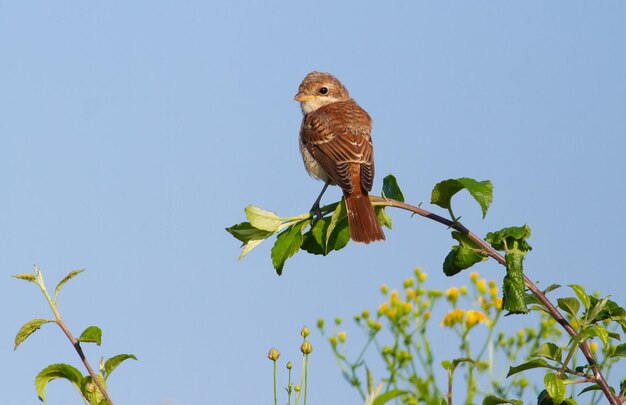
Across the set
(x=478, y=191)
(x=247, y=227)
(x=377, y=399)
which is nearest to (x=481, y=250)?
(x=478, y=191)

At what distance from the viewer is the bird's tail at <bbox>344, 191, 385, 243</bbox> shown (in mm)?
4414

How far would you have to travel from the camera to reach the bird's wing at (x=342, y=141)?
21.3 feet

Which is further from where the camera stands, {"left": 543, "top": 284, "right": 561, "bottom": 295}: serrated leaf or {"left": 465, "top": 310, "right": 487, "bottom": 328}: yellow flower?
{"left": 465, "top": 310, "right": 487, "bottom": 328}: yellow flower

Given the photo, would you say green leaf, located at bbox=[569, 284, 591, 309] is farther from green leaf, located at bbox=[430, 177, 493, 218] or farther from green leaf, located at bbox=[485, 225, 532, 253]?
green leaf, located at bbox=[430, 177, 493, 218]

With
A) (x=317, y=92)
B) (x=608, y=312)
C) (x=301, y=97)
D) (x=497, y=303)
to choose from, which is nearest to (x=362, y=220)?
(x=608, y=312)

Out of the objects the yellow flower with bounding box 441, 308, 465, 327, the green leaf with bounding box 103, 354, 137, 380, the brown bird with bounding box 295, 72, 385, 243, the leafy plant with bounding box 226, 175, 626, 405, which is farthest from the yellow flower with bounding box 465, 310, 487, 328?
the green leaf with bounding box 103, 354, 137, 380

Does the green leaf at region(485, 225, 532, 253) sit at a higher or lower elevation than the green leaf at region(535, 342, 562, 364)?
higher

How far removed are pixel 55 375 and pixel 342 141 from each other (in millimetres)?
4086

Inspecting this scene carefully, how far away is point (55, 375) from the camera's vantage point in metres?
3.35

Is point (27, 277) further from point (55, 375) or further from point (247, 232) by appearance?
point (247, 232)

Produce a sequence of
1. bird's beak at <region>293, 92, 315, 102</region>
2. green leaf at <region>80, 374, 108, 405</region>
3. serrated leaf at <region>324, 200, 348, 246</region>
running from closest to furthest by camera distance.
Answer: green leaf at <region>80, 374, 108, 405</region> < serrated leaf at <region>324, 200, 348, 246</region> < bird's beak at <region>293, 92, 315, 102</region>

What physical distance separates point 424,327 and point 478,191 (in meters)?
3.75

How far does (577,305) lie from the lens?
386 centimetres

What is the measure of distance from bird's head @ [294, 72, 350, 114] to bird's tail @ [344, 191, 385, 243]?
3.04 metres
